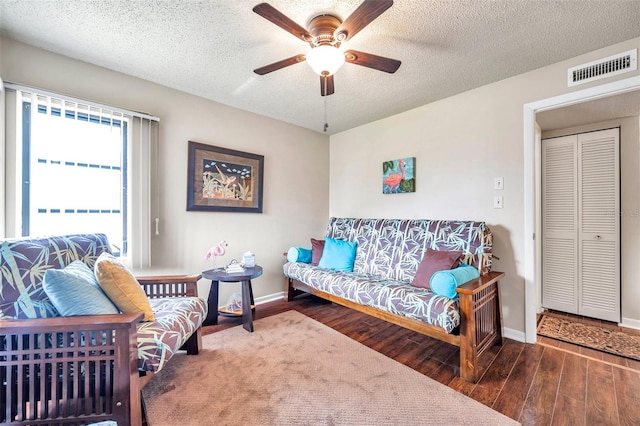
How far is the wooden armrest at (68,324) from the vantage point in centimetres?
113

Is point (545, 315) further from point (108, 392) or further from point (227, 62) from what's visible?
point (227, 62)

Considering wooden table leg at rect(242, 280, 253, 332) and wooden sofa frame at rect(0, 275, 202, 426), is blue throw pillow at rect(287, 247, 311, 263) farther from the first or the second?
wooden sofa frame at rect(0, 275, 202, 426)

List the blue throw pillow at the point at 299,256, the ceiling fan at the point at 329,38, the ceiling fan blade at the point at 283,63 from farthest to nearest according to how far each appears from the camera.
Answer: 1. the blue throw pillow at the point at 299,256
2. the ceiling fan blade at the point at 283,63
3. the ceiling fan at the point at 329,38

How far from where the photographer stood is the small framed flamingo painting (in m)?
3.06

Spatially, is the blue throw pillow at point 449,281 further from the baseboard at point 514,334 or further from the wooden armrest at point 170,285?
the wooden armrest at point 170,285

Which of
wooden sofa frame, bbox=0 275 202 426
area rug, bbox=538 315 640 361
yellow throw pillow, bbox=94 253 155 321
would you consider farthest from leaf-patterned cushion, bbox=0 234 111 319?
area rug, bbox=538 315 640 361

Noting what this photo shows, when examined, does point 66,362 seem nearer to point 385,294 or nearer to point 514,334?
point 385,294

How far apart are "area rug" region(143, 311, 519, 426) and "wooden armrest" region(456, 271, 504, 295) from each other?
61cm

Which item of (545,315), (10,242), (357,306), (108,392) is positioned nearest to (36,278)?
(10,242)

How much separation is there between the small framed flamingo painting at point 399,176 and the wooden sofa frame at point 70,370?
9.09 ft

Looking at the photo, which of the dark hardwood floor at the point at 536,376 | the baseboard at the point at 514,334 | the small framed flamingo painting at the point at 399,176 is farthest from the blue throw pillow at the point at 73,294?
the baseboard at the point at 514,334

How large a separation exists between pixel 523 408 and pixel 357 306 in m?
1.29

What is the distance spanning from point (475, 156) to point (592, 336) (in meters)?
1.90

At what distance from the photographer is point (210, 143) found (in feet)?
9.53
